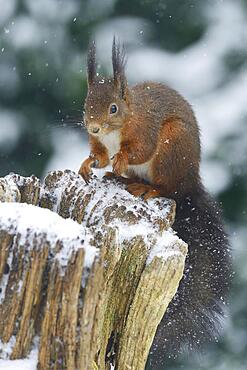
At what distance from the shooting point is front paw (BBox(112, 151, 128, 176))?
7.35 ft

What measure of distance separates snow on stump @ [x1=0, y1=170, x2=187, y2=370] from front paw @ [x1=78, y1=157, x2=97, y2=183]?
0.07 metres

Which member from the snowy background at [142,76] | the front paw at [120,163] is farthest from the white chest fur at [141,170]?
the snowy background at [142,76]

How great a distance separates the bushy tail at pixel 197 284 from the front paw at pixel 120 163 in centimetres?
18

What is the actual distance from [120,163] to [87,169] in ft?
0.31

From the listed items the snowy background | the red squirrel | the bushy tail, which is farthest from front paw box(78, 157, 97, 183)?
the snowy background

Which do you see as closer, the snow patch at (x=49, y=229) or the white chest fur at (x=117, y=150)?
the snow patch at (x=49, y=229)

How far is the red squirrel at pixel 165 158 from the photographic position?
2.15m

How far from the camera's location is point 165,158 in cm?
241

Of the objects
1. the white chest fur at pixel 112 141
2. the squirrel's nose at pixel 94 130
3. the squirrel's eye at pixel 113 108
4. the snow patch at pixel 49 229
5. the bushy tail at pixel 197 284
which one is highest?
the squirrel's eye at pixel 113 108

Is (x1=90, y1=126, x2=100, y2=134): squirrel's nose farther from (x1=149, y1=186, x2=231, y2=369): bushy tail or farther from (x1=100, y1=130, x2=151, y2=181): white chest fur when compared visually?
(x1=149, y1=186, x2=231, y2=369): bushy tail

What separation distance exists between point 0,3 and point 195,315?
6.10 ft

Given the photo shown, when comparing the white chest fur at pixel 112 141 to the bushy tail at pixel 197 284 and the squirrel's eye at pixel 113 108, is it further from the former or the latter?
the bushy tail at pixel 197 284

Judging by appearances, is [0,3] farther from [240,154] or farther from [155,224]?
[155,224]

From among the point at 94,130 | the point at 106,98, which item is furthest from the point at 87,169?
the point at 106,98
